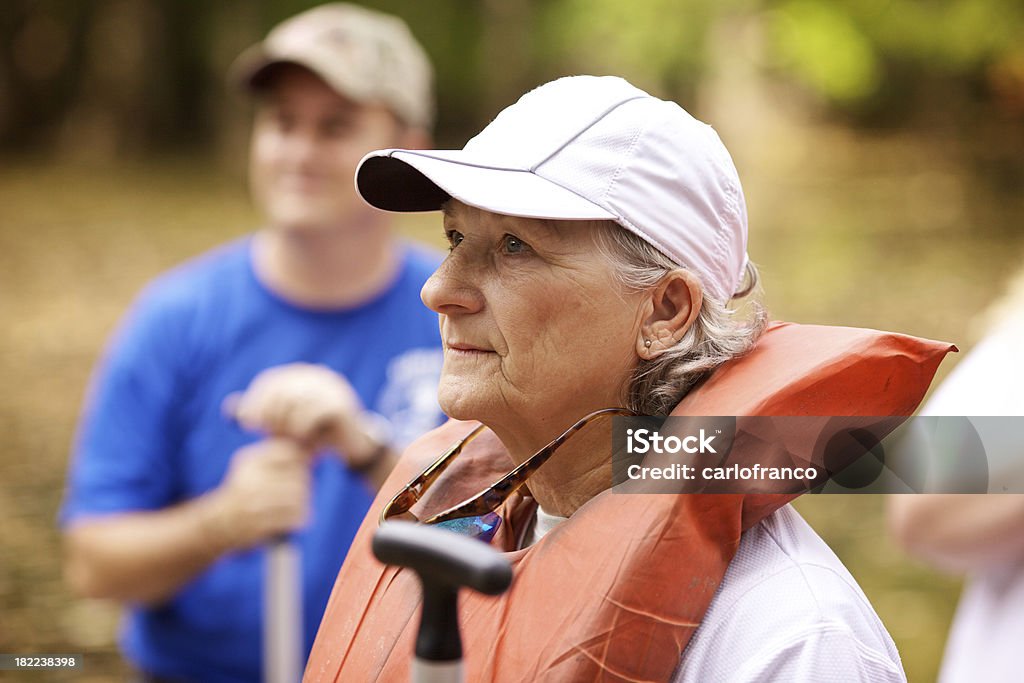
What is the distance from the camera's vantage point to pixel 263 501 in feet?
10.4

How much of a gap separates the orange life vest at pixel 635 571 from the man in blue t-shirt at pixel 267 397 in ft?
4.64

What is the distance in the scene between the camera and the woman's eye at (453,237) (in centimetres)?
180

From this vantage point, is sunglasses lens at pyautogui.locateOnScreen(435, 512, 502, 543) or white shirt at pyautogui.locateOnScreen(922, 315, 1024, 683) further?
white shirt at pyautogui.locateOnScreen(922, 315, 1024, 683)

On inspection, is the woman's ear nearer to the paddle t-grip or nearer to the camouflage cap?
the paddle t-grip

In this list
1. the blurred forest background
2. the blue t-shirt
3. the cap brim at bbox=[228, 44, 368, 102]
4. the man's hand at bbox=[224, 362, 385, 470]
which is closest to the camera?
the man's hand at bbox=[224, 362, 385, 470]

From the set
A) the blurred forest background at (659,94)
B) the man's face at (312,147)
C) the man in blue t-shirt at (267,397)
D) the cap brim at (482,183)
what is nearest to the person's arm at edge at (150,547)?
the man in blue t-shirt at (267,397)

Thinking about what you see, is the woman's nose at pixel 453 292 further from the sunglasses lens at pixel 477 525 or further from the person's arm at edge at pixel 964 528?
the person's arm at edge at pixel 964 528

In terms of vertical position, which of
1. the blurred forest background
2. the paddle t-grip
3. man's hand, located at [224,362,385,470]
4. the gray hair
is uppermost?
the blurred forest background

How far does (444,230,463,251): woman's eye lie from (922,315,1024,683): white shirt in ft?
3.09

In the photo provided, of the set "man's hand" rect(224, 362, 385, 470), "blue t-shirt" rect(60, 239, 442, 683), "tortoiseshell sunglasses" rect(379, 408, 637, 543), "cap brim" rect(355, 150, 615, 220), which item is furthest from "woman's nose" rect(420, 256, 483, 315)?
"blue t-shirt" rect(60, 239, 442, 683)

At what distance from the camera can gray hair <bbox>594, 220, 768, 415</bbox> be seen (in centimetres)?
170

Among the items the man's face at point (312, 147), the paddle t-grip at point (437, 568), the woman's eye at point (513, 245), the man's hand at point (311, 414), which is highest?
the man's face at point (312, 147)

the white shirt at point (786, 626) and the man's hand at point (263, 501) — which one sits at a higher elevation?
the man's hand at point (263, 501)

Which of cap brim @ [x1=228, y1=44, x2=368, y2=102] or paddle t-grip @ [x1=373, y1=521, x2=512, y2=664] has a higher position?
cap brim @ [x1=228, y1=44, x2=368, y2=102]
